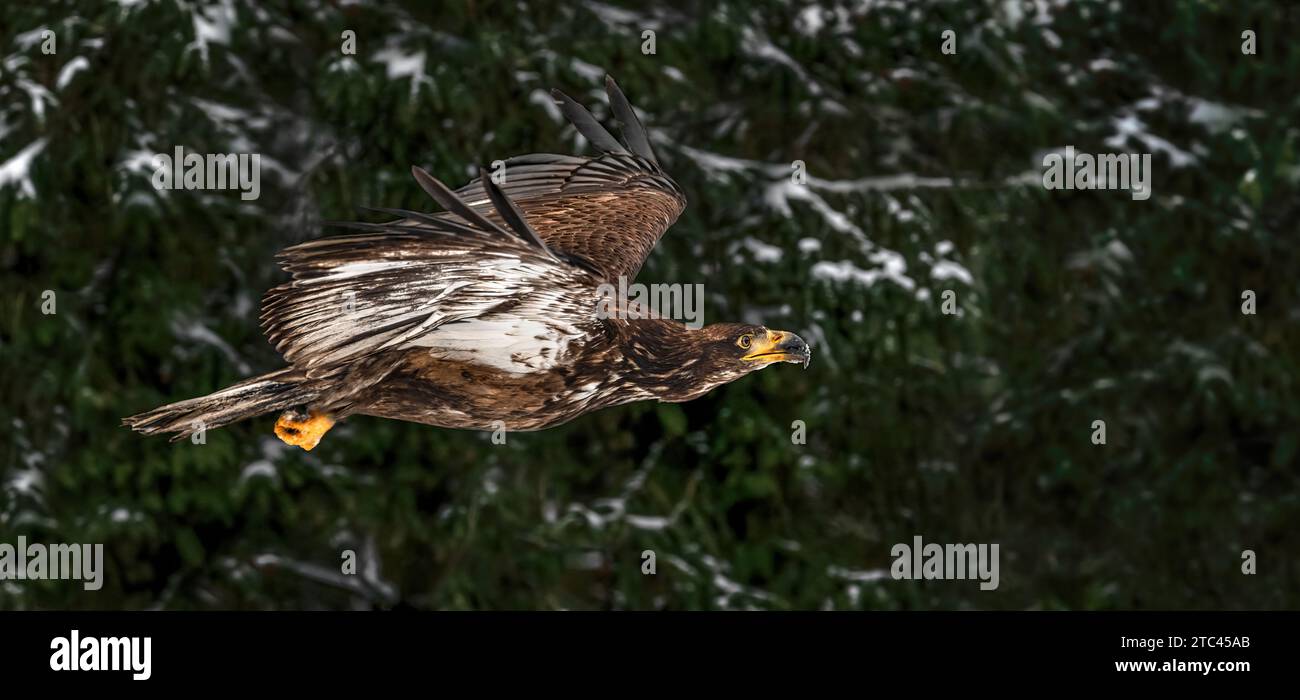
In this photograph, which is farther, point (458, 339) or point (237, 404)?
point (458, 339)

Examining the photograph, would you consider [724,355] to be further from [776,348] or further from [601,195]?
[601,195]

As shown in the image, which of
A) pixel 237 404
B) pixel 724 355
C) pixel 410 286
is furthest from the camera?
pixel 724 355

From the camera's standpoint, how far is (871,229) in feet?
29.1

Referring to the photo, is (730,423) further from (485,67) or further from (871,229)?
(485,67)

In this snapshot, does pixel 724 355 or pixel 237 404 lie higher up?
pixel 724 355

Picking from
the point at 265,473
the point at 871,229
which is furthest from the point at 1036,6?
the point at 265,473

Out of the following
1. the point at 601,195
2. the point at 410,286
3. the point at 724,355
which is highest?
the point at 601,195

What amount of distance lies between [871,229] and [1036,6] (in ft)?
6.68

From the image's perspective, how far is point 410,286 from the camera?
2.94 m

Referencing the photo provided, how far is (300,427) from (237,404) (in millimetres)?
137

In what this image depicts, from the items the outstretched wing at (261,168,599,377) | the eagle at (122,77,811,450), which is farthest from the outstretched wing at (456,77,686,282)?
the outstretched wing at (261,168,599,377)

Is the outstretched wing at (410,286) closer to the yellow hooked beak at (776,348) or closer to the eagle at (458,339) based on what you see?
the eagle at (458,339)

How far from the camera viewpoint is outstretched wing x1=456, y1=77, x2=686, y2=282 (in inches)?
169

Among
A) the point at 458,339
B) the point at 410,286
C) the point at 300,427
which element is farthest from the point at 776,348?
the point at 300,427
